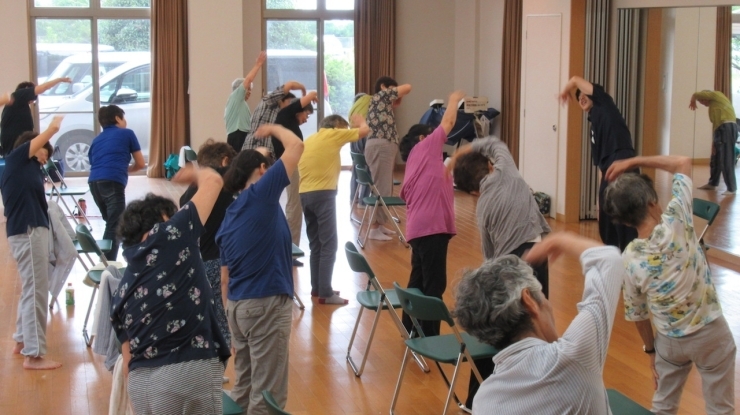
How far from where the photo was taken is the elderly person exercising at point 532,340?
2.00 meters

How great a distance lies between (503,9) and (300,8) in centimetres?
358

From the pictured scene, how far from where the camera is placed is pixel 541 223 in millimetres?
4121

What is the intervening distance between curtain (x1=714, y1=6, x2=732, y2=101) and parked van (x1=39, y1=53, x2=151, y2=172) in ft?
30.0

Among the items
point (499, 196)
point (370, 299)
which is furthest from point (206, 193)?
point (370, 299)

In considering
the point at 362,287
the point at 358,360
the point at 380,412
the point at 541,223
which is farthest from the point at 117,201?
the point at 541,223

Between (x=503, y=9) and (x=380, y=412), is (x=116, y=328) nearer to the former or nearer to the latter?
(x=380, y=412)

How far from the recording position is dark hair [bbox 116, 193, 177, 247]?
298cm

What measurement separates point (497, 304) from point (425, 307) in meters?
1.96

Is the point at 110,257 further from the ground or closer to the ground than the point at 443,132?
closer to the ground

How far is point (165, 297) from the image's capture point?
2.83m

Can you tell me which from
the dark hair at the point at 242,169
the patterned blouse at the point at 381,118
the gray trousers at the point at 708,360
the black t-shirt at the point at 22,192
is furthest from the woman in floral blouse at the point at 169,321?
the patterned blouse at the point at 381,118

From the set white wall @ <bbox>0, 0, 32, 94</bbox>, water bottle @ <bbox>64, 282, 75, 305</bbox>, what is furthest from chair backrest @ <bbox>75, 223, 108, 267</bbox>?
white wall @ <bbox>0, 0, 32, 94</bbox>

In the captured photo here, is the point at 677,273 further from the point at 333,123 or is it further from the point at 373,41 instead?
the point at 373,41

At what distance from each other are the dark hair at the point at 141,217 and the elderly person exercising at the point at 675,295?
5.66 feet
